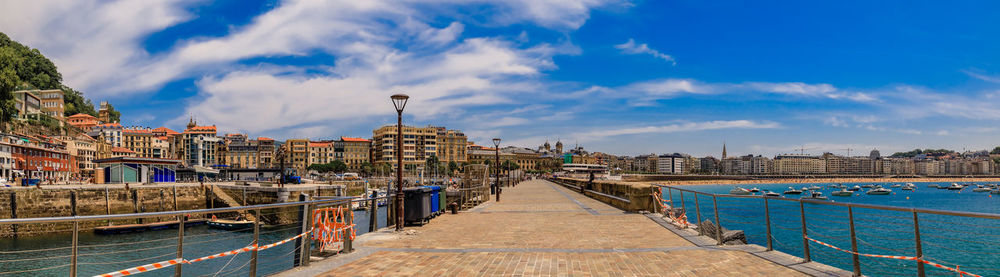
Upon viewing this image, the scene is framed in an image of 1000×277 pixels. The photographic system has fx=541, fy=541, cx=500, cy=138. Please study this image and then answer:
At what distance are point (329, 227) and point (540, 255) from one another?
3598 mm

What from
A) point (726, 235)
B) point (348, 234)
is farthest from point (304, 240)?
point (726, 235)

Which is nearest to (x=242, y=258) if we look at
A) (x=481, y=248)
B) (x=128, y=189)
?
(x=481, y=248)

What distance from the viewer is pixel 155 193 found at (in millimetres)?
45375

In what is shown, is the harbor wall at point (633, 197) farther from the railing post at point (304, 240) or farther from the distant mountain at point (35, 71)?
the distant mountain at point (35, 71)

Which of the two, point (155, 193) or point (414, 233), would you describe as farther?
point (155, 193)

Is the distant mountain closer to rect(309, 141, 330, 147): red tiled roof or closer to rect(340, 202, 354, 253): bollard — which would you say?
rect(309, 141, 330, 147): red tiled roof

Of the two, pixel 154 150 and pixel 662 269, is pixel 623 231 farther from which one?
pixel 154 150

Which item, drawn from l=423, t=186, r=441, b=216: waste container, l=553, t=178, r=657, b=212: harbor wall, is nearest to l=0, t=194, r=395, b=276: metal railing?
l=423, t=186, r=441, b=216: waste container

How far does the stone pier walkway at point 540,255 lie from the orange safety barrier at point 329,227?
413 millimetres

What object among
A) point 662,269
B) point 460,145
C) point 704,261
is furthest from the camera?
point 460,145

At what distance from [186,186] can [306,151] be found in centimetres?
12766

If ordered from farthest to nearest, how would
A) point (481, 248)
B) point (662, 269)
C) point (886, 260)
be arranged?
point (886, 260), point (481, 248), point (662, 269)

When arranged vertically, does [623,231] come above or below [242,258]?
above

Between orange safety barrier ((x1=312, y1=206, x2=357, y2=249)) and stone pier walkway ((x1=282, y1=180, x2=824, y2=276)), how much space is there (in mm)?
413
